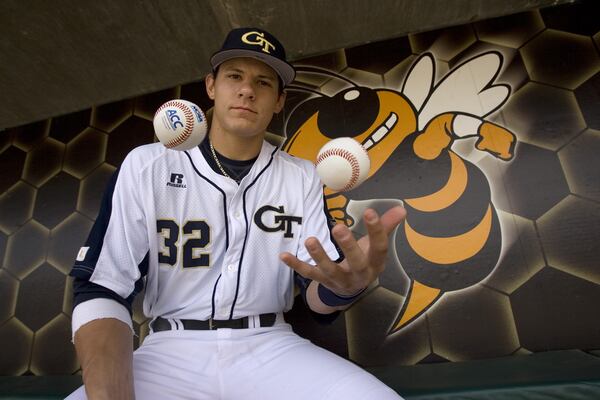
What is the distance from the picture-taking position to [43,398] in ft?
4.64

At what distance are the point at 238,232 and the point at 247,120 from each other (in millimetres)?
413

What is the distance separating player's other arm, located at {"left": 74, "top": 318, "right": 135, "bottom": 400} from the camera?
2.56 feet

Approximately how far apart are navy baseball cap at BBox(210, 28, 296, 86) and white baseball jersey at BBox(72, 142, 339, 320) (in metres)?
0.40

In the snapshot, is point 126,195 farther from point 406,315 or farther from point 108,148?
point 108,148

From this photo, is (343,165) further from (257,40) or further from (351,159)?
(257,40)

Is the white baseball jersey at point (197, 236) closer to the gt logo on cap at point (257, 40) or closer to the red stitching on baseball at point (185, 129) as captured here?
the red stitching on baseball at point (185, 129)

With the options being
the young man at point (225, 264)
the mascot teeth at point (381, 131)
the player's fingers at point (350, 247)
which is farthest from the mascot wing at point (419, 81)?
the player's fingers at point (350, 247)

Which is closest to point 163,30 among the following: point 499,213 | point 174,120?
point 174,120

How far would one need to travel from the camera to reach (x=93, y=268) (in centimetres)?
99

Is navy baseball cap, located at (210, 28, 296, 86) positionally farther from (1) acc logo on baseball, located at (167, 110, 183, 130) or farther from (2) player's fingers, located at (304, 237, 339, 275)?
(2) player's fingers, located at (304, 237, 339, 275)

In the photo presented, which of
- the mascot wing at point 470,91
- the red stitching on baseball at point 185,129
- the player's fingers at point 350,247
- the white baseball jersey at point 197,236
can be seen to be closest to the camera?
the player's fingers at point 350,247

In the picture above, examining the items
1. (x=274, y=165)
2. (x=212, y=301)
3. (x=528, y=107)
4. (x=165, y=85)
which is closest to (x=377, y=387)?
(x=212, y=301)

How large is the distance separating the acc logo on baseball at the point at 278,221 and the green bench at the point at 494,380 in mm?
727

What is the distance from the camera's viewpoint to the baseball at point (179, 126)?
1.17 m
